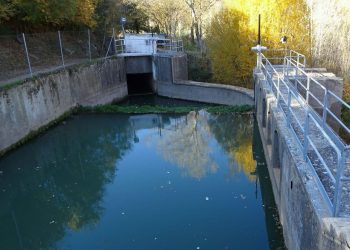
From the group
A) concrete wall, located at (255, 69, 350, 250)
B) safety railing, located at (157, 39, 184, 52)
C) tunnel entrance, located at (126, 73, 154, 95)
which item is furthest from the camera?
tunnel entrance, located at (126, 73, 154, 95)

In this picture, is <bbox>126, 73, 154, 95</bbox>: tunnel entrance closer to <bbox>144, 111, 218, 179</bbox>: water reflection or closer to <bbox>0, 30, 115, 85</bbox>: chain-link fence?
<bbox>0, 30, 115, 85</bbox>: chain-link fence

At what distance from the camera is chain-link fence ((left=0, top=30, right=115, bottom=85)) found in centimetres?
1784

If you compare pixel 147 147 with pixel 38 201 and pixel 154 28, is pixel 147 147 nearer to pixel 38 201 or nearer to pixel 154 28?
pixel 38 201

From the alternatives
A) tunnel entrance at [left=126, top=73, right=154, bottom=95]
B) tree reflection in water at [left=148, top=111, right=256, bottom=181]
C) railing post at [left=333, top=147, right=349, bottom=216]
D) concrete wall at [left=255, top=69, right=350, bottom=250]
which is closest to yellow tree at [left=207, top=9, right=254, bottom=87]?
tree reflection in water at [left=148, top=111, right=256, bottom=181]

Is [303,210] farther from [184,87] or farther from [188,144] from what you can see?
[184,87]

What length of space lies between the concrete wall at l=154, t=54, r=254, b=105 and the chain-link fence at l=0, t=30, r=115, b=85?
13.0 feet

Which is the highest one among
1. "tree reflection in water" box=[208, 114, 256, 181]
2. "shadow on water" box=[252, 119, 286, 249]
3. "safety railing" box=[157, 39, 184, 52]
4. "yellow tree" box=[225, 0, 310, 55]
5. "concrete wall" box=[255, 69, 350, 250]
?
"yellow tree" box=[225, 0, 310, 55]

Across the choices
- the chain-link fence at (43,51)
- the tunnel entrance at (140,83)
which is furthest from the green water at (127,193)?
the tunnel entrance at (140,83)

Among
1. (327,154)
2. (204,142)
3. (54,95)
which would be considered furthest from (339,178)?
(54,95)

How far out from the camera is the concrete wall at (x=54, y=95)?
44.0 feet

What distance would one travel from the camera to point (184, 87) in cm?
2159

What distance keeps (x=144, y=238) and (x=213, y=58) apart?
48.2ft

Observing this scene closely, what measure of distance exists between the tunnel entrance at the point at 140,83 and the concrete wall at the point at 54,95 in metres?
1.51

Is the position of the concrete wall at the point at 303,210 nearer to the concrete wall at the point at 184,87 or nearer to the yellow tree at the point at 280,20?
the concrete wall at the point at 184,87
